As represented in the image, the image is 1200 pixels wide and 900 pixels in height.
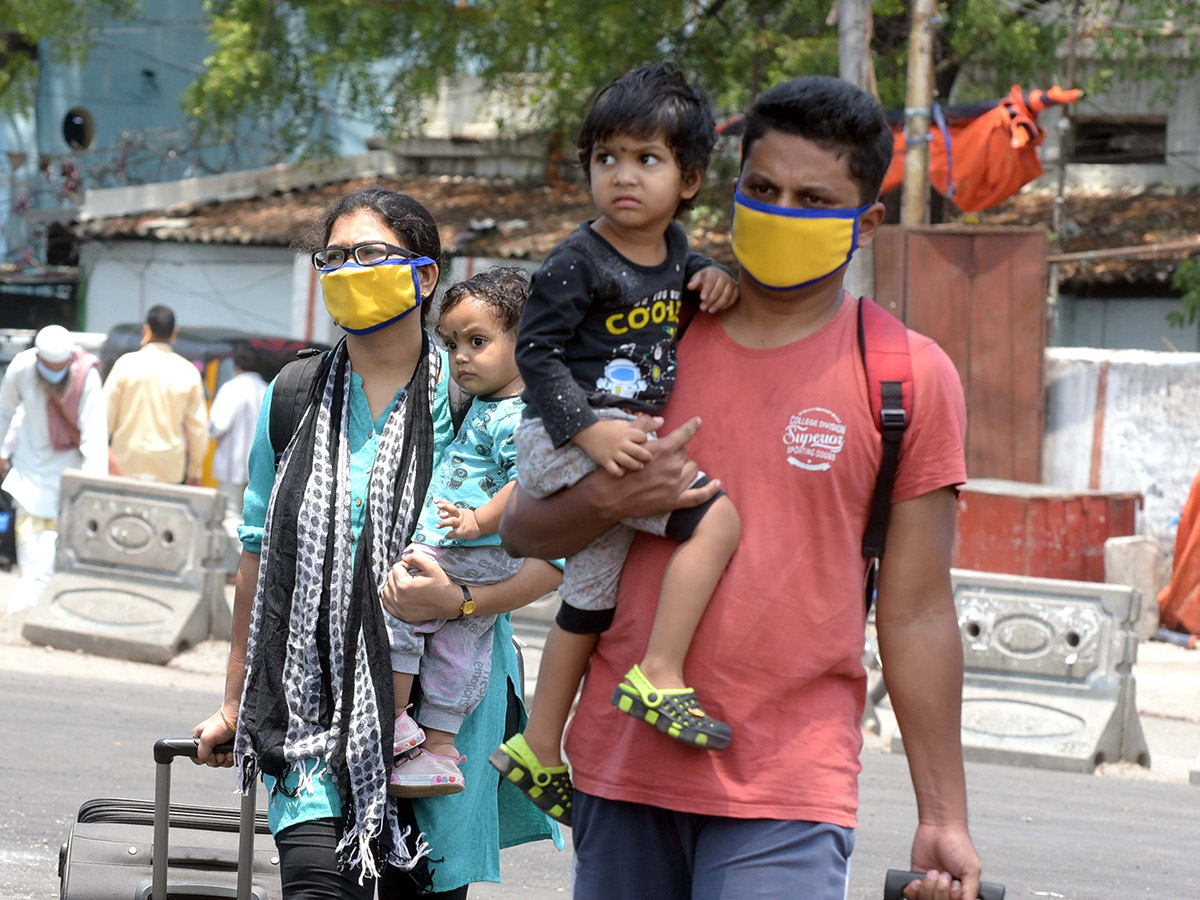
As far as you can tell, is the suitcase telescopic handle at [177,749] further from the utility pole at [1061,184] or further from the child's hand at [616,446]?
the utility pole at [1061,184]

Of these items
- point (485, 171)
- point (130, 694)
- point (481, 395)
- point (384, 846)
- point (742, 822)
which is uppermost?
point (485, 171)

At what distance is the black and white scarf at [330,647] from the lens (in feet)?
9.15

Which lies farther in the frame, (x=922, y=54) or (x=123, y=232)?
(x=123, y=232)

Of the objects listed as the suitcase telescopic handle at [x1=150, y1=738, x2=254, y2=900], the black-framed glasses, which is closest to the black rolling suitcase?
the suitcase telescopic handle at [x1=150, y1=738, x2=254, y2=900]

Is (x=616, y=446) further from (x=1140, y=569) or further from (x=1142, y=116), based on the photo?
(x=1142, y=116)

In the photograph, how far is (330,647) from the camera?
2.83 m

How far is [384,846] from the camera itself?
285 cm

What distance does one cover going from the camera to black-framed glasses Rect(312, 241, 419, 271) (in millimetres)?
2986

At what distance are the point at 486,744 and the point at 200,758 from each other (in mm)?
583

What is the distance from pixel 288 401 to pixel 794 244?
1.19 meters

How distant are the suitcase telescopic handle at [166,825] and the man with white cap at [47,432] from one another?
7.25 meters

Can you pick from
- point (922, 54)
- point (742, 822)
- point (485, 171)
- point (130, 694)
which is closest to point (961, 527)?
point (922, 54)

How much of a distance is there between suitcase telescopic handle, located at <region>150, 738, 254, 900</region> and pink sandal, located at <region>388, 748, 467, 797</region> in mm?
304

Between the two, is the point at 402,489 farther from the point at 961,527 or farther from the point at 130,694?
the point at 961,527
